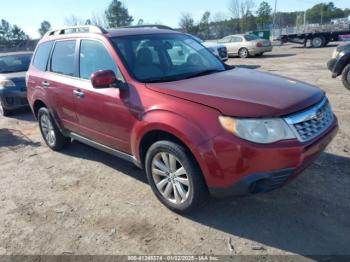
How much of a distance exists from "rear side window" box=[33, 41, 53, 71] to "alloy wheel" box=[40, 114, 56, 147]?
804 millimetres

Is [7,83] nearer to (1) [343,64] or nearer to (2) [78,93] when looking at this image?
(2) [78,93]

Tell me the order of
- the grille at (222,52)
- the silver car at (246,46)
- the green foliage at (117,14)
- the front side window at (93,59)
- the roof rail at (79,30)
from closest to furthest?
the front side window at (93,59) < the roof rail at (79,30) < the grille at (222,52) < the silver car at (246,46) < the green foliage at (117,14)

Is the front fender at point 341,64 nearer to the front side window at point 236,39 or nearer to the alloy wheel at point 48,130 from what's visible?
the alloy wheel at point 48,130

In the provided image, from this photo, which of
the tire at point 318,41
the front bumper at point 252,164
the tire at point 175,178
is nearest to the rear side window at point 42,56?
the tire at point 175,178

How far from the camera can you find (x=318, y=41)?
25.4 m

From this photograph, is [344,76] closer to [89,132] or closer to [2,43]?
[89,132]

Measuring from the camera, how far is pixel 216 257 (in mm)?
2957

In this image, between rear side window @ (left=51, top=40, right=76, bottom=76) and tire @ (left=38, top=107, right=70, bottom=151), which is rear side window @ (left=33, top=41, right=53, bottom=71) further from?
tire @ (left=38, top=107, right=70, bottom=151)

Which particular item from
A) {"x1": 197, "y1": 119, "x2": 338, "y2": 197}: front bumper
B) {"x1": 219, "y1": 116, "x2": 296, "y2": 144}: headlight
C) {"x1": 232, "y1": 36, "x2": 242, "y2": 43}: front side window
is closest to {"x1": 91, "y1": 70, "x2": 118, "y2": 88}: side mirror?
{"x1": 197, "y1": 119, "x2": 338, "y2": 197}: front bumper

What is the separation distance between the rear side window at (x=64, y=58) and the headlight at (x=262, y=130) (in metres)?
2.68

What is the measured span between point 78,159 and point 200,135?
2.97 metres

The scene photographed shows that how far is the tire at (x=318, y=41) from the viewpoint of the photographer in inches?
992

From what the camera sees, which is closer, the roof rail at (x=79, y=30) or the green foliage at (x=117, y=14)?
the roof rail at (x=79, y=30)

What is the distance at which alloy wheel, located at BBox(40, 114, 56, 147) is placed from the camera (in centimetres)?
562
